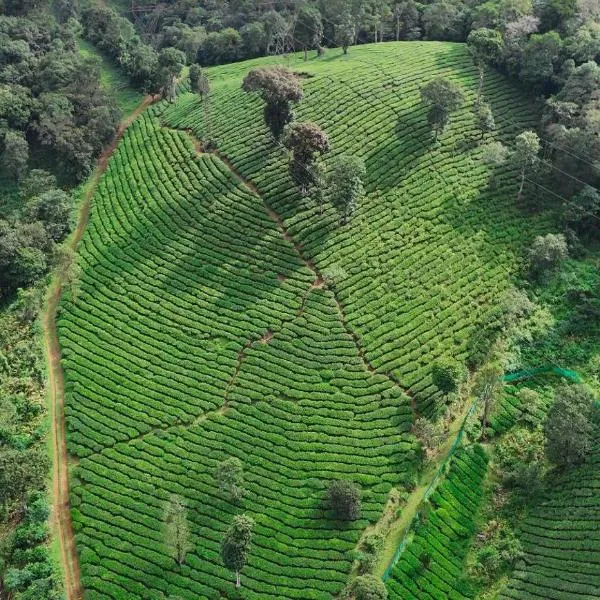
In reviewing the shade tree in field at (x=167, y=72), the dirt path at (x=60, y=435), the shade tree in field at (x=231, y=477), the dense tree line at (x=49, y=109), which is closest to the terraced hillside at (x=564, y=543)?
the shade tree in field at (x=231, y=477)

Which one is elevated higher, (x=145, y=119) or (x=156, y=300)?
(x=145, y=119)

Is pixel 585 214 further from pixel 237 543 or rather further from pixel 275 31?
pixel 275 31

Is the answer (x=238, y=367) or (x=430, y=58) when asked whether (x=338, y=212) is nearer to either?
(x=238, y=367)

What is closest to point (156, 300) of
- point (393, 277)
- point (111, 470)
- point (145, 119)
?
point (111, 470)

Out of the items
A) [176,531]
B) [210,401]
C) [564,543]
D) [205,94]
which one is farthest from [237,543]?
[205,94]

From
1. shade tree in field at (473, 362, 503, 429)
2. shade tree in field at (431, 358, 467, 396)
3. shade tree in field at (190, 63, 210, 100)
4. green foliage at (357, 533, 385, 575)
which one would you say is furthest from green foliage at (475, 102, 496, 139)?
green foliage at (357, 533, 385, 575)

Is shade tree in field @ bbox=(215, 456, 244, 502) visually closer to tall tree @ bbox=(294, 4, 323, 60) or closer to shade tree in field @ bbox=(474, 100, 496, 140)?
shade tree in field @ bbox=(474, 100, 496, 140)
